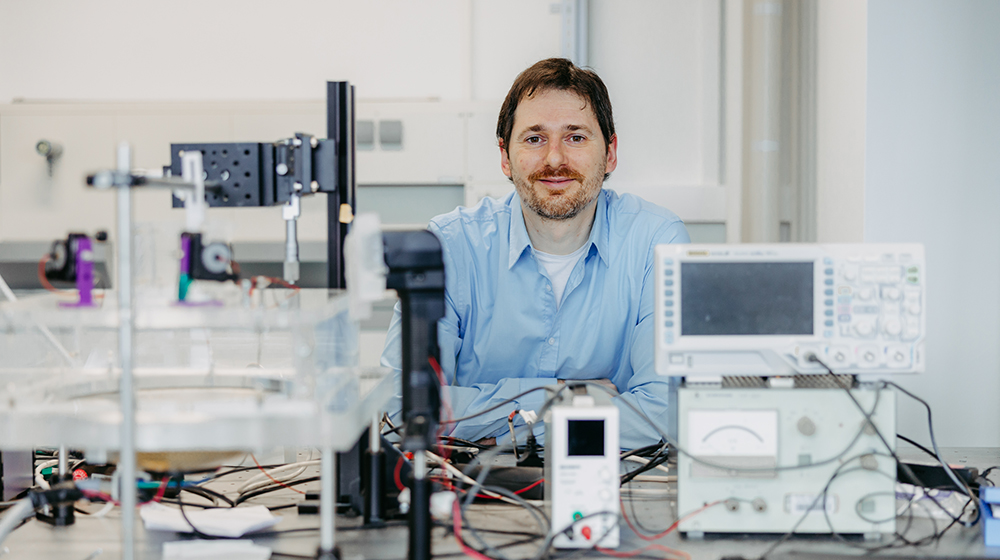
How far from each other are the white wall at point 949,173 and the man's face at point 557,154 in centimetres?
71

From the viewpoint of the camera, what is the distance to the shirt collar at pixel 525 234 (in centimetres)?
196

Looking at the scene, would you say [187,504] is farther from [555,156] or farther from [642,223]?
[642,223]

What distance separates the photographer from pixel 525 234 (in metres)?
1.98

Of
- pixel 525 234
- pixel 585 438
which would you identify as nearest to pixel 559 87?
pixel 525 234

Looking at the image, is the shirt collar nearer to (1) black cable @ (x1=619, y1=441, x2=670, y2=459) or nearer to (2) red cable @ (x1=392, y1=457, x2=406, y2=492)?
(1) black cable @ (x1=619, y1=441, x2=670, y2=459)

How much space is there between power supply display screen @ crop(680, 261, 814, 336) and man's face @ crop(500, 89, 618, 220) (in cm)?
89

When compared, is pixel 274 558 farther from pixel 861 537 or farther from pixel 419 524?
pixel 861 537

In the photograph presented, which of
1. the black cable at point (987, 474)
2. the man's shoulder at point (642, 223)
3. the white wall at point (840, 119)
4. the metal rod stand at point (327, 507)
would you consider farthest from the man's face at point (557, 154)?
the metal rod stand at point (327, 507)

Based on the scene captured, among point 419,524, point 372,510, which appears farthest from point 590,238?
point 419,524

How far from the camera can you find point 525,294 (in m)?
1.96

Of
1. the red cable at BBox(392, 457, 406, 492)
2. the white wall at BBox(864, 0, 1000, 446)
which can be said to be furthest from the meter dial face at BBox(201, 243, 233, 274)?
the white wall at BBox(864, 0, 1000, 446)

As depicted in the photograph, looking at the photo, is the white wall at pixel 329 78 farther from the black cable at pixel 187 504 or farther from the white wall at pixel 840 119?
the black cable at pixel 187 504

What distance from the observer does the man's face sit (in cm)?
196

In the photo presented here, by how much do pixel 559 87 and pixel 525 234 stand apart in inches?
15.7
